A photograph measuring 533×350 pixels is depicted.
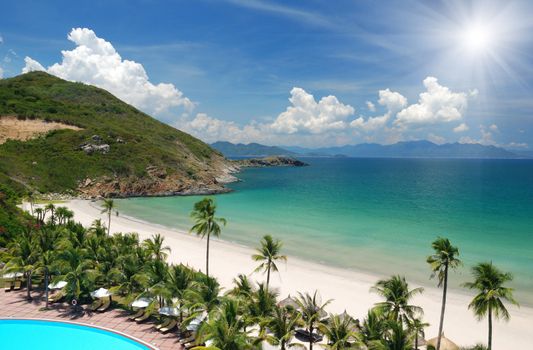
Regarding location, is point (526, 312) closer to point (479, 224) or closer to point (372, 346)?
point (372, 346)

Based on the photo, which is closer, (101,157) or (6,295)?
(6,295)

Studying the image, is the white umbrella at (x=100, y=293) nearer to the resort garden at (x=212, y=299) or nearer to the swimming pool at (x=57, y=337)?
the resort garden at (x=212, y=299)

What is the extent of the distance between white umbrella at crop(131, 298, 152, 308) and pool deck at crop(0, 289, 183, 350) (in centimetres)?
145

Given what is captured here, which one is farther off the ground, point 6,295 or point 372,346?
point 372,346

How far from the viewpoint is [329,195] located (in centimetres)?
12381

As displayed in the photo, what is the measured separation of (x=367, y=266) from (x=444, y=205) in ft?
229

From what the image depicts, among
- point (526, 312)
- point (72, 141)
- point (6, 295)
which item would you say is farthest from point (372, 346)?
point (72, 141)

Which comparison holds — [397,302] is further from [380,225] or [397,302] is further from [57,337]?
[380,225]

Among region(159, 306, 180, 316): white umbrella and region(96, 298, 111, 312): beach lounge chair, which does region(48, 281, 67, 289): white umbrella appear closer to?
region(96, 298, 111, 312): beach lounge chair

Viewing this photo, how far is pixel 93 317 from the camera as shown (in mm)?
27109

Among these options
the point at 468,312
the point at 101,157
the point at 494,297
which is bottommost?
the point at 468,312

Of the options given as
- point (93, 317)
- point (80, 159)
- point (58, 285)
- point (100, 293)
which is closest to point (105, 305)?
point (100, 293)

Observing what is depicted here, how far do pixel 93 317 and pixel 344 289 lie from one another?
25.5 meters

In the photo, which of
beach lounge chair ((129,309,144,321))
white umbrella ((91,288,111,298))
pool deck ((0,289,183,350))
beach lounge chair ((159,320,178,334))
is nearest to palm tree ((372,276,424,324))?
pool deck ((0,289,183,350))
